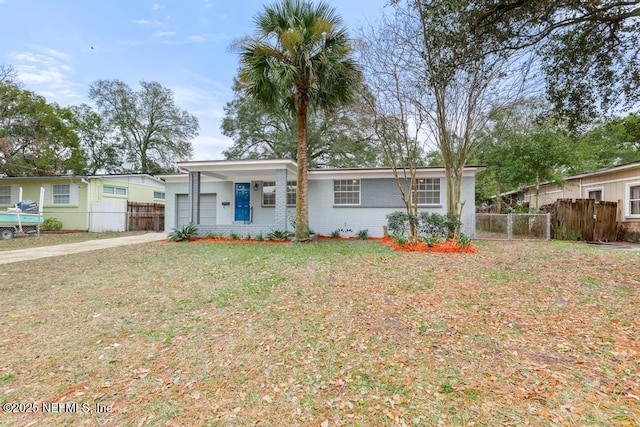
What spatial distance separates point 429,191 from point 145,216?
51.9ft

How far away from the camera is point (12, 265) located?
7008mm

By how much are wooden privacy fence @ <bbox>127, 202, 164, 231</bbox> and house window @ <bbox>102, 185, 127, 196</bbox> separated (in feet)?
3.79

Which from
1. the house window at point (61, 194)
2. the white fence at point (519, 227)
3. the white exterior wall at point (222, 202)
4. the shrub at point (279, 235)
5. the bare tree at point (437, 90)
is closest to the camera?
the bare tree at point (437, 90)

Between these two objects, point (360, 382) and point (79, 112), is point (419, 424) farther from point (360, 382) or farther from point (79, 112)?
point (79, 112)

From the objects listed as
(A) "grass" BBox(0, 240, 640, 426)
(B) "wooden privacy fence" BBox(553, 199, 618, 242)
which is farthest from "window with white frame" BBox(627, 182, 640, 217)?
(A) "grass" BBox(0, 240, 640, 426)

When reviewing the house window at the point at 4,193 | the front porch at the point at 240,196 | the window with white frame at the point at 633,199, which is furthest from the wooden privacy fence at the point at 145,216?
the window with white frame at the point at 633,199

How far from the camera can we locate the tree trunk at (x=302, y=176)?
32.7 feet

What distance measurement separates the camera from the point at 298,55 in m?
9.00

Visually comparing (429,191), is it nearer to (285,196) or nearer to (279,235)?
(285,196)

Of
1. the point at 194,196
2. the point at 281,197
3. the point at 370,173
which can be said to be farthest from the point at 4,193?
the point at 370,173

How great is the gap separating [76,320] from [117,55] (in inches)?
661

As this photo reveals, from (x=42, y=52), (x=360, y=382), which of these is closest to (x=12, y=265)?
(x=360, y=382)

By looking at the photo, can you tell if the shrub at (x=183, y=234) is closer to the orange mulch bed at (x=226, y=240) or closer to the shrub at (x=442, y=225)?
the orange mulch bed at (x=226, y=240)

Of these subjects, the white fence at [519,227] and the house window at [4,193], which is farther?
the house window at [4,193]
